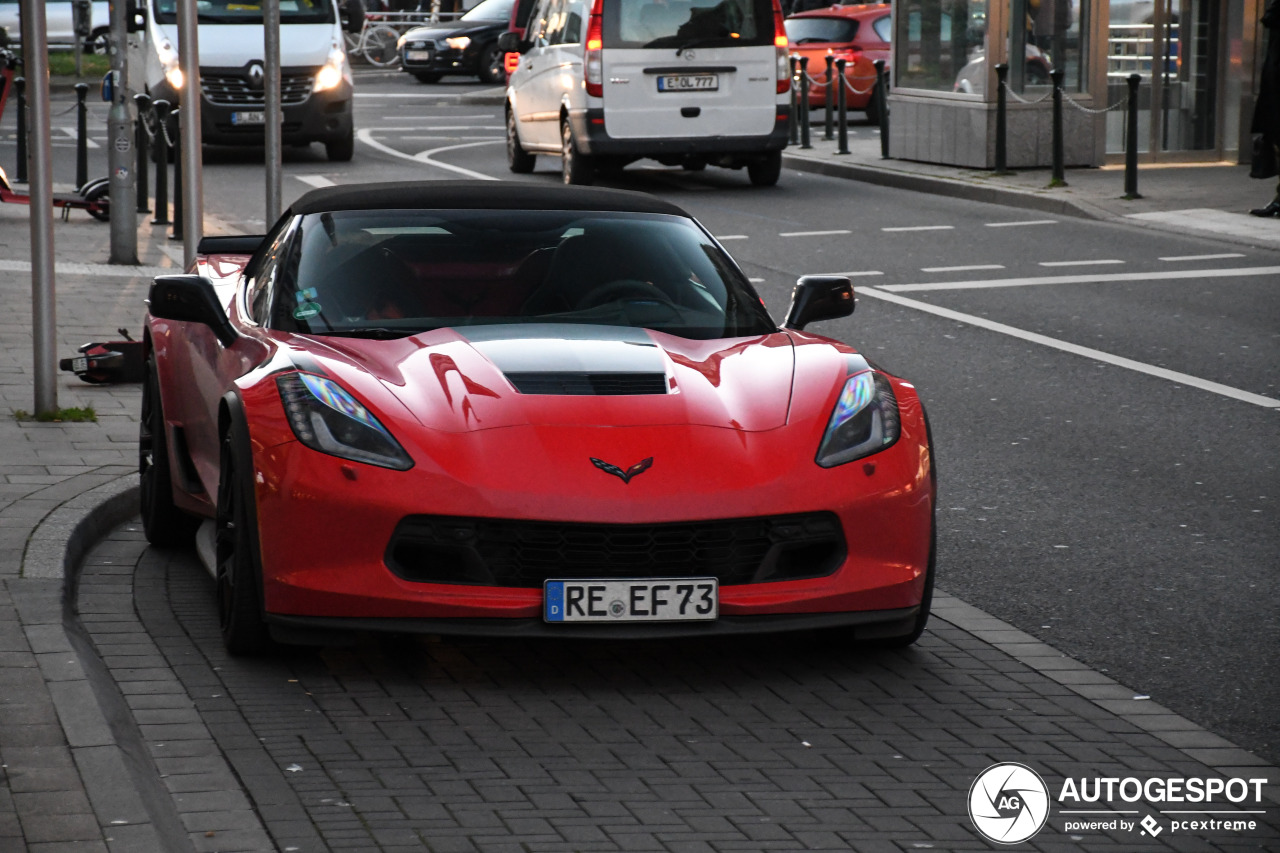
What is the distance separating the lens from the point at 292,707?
16.4 ft

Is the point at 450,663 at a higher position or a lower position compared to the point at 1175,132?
lower

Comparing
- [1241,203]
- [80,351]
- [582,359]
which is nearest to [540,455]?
[582,359]

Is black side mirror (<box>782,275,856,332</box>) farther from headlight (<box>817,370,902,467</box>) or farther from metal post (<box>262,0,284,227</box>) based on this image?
metal post (<box>262,0,284,227</box>)

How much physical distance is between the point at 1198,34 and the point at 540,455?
19.3 m

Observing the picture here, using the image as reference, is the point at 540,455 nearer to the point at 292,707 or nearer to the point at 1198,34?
the point at 292,707

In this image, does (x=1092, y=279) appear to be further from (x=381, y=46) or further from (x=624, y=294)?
(x=381, y=46)

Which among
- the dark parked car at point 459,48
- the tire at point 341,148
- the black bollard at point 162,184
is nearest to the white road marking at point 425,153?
the tire at point 341,148

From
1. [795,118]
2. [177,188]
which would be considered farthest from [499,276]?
[795,118]

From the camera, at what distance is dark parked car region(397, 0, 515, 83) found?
4200 cm

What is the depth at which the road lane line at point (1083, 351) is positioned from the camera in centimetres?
979

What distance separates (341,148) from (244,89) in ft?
4.73

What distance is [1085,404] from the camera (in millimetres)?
9609

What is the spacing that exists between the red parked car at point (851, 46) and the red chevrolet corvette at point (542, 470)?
25.1 metres

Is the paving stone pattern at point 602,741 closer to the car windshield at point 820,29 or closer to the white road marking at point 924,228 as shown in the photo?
the white road marking at point 924,228
